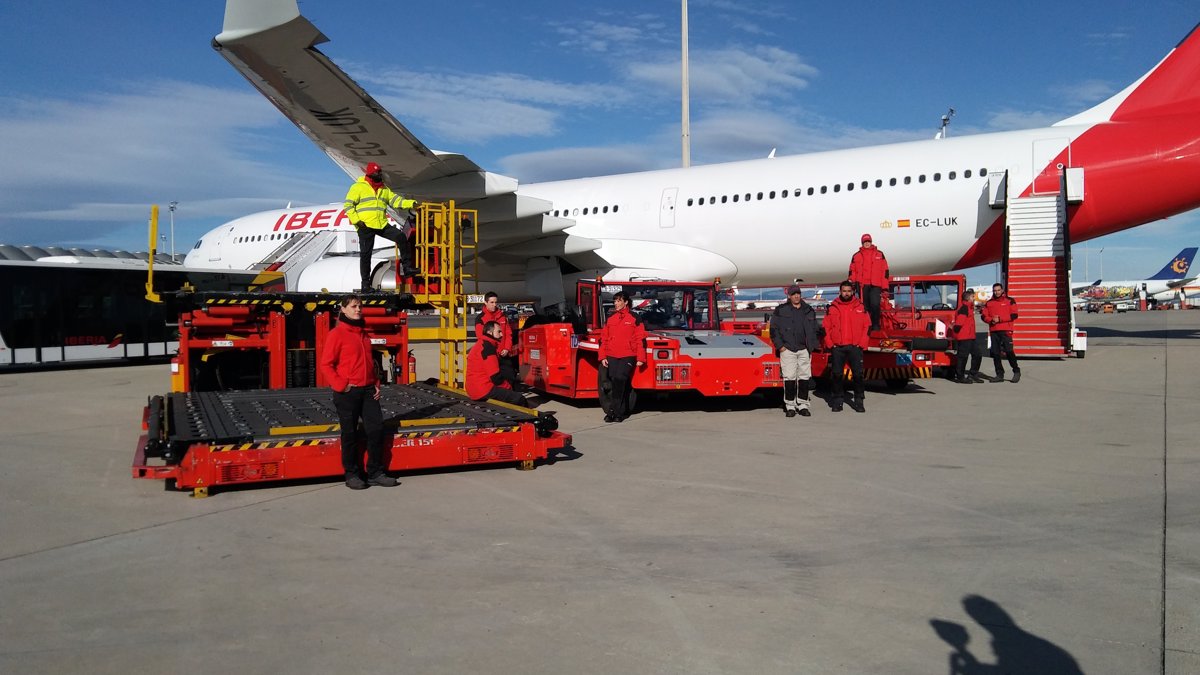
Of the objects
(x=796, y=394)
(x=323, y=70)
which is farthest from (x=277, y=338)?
(x=796, y=394)

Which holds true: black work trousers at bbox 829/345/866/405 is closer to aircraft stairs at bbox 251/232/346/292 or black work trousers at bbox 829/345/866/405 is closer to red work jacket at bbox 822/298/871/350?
red work jacket at bbox 822/298/871/350

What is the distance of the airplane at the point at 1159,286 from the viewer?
251ft

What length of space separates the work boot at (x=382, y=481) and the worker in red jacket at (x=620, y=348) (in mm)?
3684

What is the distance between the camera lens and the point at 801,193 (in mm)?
16172

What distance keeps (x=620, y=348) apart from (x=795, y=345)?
2085 mm

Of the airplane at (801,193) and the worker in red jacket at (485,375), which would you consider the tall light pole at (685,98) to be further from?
the worker in red jacket at (485,375)

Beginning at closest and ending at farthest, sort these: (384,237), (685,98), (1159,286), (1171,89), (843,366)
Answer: (384,237) < (843,366) < (1171,89) < (685,98) < (1159,286)

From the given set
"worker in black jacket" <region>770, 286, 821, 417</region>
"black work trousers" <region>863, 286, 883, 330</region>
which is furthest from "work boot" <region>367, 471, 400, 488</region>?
"black work trousers" <region>863, 286, 883, 330</region>

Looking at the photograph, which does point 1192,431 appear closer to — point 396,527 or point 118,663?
point 396,527

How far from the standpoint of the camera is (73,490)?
6.46 meters

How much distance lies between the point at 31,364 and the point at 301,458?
1574 cm

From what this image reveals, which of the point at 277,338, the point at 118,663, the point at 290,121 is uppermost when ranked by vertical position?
the point at 290,121

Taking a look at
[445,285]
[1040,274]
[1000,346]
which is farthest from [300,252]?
[1040,274]

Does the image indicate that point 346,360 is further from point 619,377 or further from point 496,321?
point 619,377
